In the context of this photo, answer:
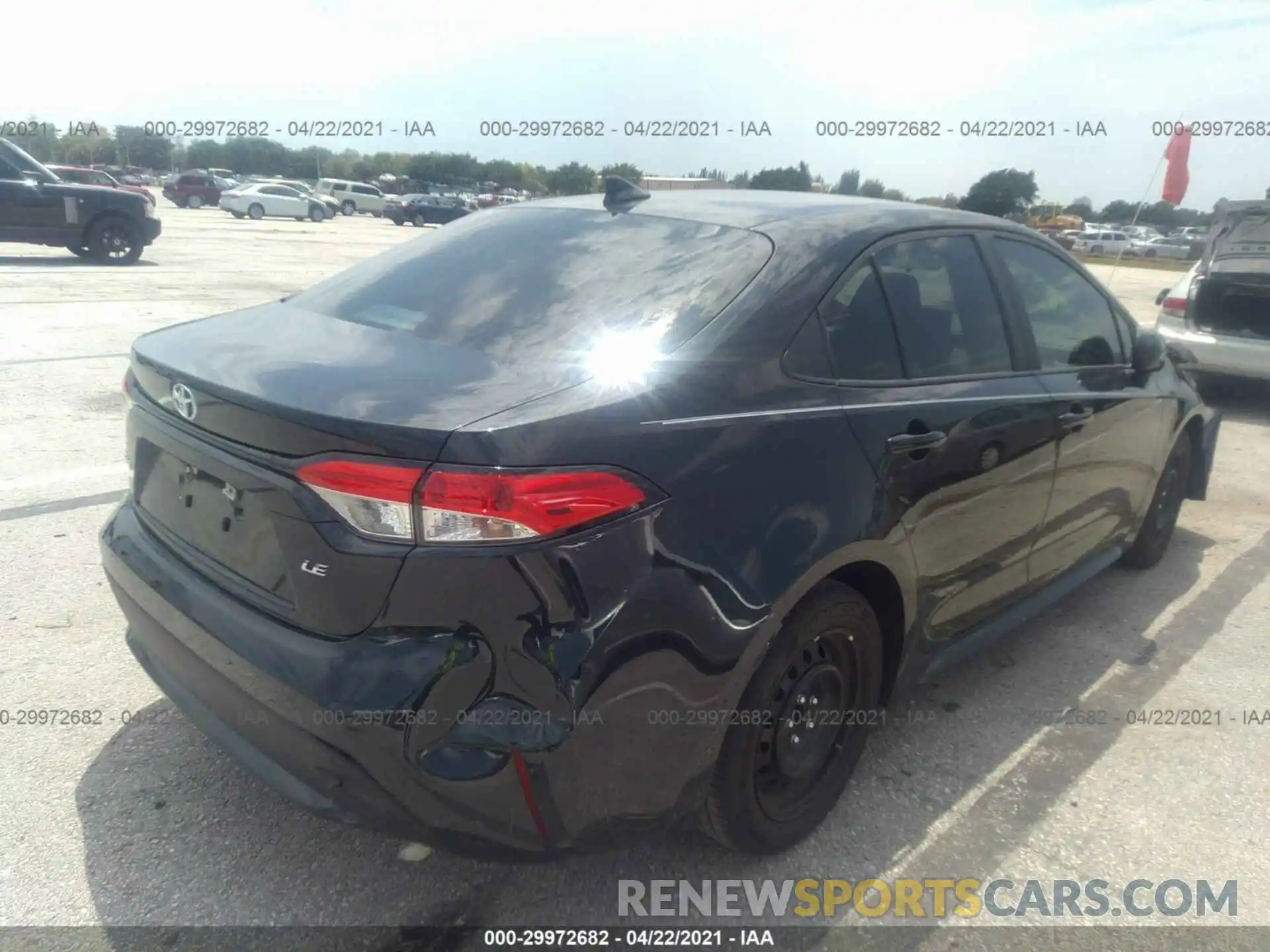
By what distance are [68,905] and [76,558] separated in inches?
83.0

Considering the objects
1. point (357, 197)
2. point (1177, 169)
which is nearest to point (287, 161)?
point (357, 197)

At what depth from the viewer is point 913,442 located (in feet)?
8.70

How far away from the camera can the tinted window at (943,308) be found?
285cm

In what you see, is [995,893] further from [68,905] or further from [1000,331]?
[68,905]

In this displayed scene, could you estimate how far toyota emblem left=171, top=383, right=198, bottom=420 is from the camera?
229 centimetres

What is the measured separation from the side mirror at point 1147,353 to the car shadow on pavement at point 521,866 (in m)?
1.29

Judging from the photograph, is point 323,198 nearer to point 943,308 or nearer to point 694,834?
point 943,308

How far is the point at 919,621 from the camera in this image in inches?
113

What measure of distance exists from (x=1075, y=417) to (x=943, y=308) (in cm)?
78

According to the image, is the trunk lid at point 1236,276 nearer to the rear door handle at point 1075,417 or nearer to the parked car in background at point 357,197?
the rear door handle at point 1075,417

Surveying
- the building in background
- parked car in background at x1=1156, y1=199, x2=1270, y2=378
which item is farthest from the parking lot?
parked car in background at x1=1156, y1=199, x2=1270, y2=378

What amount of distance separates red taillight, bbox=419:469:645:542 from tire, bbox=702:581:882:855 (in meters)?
0.71

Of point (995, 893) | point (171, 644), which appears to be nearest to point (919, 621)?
point (995, 893)

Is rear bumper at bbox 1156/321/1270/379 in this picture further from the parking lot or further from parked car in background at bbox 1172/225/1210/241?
parked car in background at bbox 1172/225/1210/241
